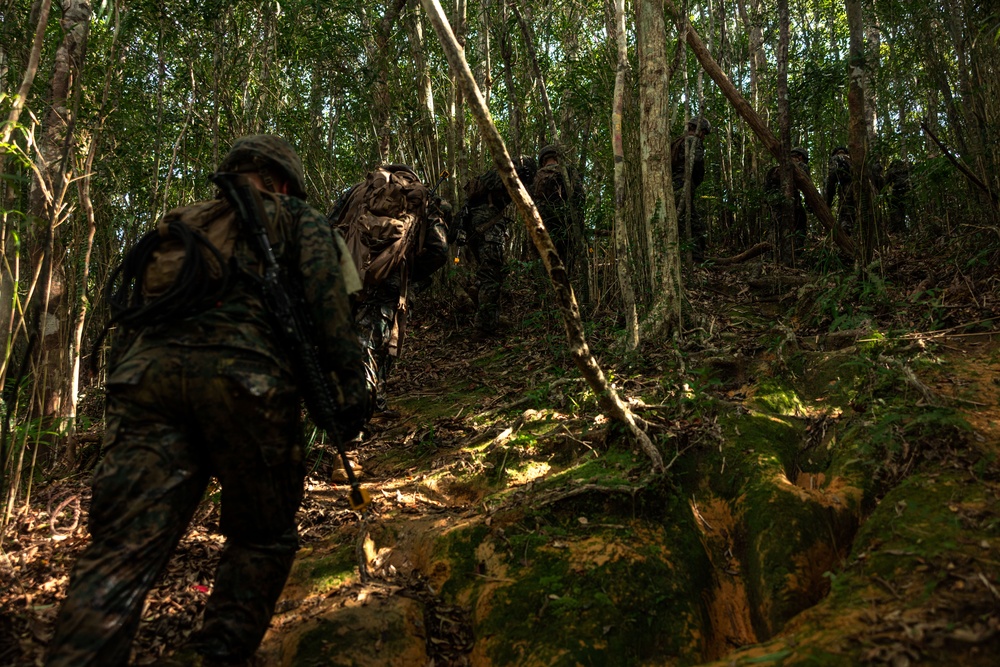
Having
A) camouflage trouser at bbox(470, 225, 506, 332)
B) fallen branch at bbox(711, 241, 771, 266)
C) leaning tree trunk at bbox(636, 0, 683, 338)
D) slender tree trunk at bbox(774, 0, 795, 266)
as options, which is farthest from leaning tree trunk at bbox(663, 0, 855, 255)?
camouflage trouser at bbox(470, 225, 506, 332)

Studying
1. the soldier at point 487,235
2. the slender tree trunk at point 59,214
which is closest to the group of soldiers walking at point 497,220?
the soldier at point 487,235

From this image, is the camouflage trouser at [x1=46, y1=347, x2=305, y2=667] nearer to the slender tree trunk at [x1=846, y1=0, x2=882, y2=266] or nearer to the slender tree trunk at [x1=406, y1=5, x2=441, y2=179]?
the slender tree trunk at [x1=846, y1=0, x2=882, y2=266]

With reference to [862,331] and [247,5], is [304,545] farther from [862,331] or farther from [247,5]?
[247,5]

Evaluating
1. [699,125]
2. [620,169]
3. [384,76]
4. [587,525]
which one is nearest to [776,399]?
[587,525]

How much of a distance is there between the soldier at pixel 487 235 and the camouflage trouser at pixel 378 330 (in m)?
2.40

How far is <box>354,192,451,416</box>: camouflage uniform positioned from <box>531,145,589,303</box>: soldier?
7.25ft

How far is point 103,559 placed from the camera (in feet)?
6.59

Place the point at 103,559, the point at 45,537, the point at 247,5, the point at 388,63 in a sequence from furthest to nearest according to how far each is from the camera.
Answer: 1. the point at 388,63
2. the point at 247,5
3. the point at 45,537
4. the point at 103,559

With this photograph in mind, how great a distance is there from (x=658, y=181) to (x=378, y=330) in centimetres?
269

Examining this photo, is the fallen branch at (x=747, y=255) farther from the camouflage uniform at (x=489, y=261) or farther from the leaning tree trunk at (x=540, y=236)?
the leaning tree trunk at (x=540, y=236)

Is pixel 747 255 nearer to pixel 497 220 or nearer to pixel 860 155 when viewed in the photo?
pixel 860 155

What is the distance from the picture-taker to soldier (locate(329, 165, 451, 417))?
525cm

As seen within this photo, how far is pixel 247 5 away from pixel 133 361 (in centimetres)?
745

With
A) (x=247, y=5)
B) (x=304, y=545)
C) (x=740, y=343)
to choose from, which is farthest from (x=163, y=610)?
(x=247, y=5)
